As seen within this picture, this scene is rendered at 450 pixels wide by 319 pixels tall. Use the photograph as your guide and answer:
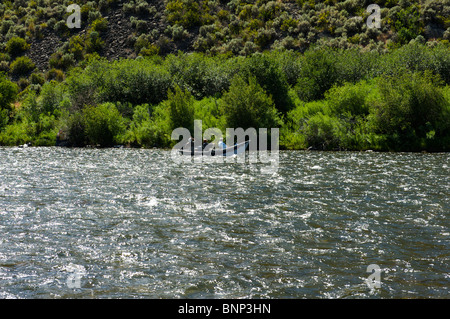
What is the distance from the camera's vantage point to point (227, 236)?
586 inches

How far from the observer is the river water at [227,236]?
11.0m

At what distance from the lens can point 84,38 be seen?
328 feet

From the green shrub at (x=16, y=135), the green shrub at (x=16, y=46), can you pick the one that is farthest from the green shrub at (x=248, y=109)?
the green shrub at (x=16, y=46)

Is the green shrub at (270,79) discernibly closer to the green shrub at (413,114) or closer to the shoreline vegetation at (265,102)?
the shoreline vegetation at (265,102)

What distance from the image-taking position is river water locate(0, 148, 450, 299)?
36.0 ft

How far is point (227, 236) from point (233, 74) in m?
49.6

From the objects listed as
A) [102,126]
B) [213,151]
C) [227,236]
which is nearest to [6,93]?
[102,126]

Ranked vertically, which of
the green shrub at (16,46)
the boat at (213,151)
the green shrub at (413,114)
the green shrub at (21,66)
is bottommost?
the boat at (213,151)

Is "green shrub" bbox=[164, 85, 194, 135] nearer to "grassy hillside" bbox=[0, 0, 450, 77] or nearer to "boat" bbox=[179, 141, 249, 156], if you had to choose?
"boat" bbox=[179, 141, 249, 156]

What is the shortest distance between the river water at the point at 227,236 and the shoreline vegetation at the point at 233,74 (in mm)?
20652
